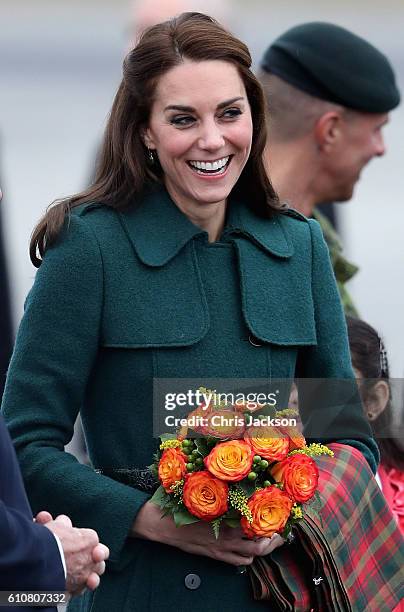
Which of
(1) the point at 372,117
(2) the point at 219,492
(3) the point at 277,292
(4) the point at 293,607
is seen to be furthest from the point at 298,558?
(1) the point at 372,117

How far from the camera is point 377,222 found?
1189cm

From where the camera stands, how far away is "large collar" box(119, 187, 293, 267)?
3693 mm

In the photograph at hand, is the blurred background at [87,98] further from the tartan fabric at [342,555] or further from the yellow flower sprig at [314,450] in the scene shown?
the yellow flower sprig at [314,450]

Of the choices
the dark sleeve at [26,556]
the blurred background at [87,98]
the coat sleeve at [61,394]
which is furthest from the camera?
the blurred background at [87,98]

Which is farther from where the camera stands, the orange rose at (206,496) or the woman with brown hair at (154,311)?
the woman with brown hair at (154,311)

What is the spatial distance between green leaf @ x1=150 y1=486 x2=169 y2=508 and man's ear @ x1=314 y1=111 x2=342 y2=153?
2.40m

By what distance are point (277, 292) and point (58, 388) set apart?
22.7 inches

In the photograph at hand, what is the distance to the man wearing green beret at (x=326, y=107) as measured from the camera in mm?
5594

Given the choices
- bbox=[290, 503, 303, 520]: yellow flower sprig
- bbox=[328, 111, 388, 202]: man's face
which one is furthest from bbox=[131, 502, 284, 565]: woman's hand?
bbox=[328, 111, 388, 202]: man's face

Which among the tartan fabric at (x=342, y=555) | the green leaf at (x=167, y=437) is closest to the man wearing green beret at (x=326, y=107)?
the tartan fabric at (x=342, y=555)

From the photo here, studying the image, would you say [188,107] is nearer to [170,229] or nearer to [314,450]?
[170,229]

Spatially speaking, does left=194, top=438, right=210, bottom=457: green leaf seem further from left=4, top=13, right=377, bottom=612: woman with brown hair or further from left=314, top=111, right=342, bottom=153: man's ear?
left=314, top=111, right=342, bottom=153: man's ear

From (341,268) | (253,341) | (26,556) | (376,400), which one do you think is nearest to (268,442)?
(253,341)

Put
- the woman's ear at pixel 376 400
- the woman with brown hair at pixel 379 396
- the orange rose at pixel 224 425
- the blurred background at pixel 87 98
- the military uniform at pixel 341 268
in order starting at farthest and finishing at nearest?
the blurred background at pixel 87 98 < the military uniform at pixel 341 268 < the woman's ear at pixel 376 400 < the woman with brown hair at pixel 379 396 < the orange rose at pixel 224 425
